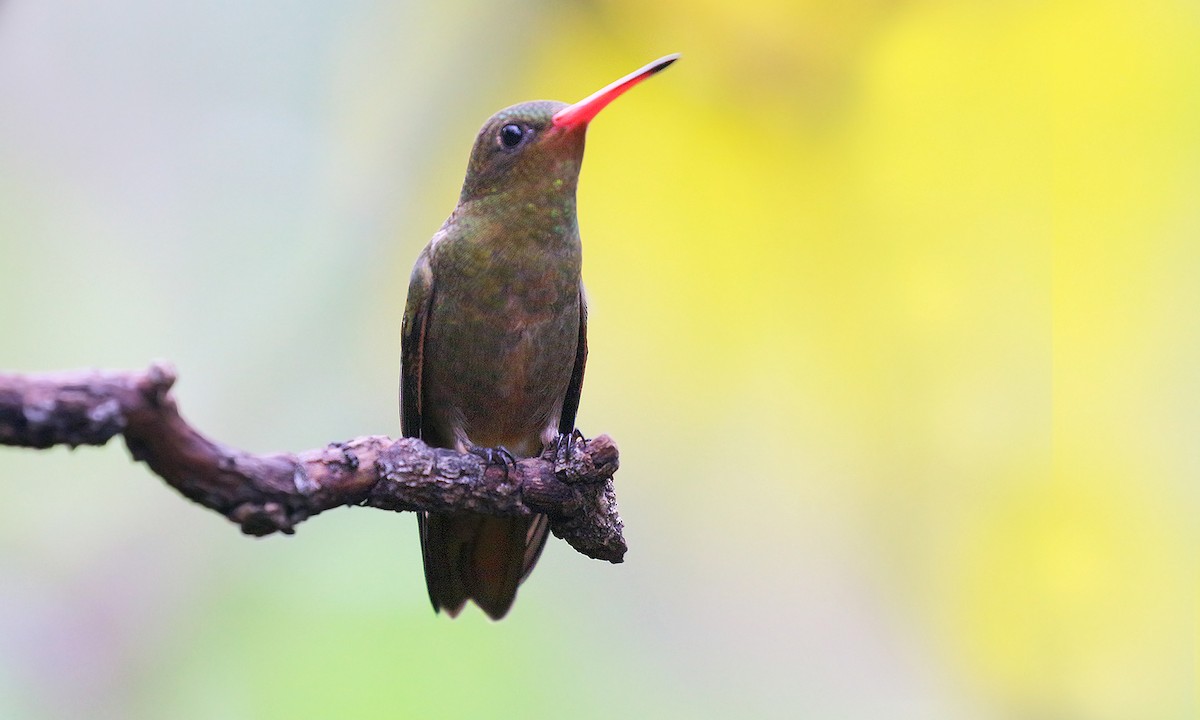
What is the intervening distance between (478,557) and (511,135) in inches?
41.4

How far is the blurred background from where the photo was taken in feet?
11.6

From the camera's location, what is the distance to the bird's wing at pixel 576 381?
2.61 meters

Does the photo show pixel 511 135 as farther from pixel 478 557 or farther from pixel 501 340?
pixel 478 557

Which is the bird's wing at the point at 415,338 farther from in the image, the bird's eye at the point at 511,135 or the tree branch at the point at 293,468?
the tree branch at the point at 293,468

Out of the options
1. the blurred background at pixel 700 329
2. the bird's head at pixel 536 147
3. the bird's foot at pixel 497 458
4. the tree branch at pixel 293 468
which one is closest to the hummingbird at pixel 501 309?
the bird's head at pixel 536 147

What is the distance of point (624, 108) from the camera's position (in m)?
3.94

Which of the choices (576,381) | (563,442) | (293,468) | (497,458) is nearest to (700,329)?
(576,381)

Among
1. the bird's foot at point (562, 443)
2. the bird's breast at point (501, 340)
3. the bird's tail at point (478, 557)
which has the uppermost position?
the bird's breast at point (501, 340)

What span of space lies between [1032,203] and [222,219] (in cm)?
291

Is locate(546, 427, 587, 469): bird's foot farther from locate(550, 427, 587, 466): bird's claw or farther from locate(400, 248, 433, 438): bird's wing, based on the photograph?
locate(400, 248, 433, 438): bird's wing

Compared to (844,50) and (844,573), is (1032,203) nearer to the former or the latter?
(844,50)

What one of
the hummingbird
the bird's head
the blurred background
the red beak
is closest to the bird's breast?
the hummingbird

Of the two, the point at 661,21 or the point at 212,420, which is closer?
the point at 212,420

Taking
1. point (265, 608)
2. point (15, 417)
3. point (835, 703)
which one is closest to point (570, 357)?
point (15, 417)
